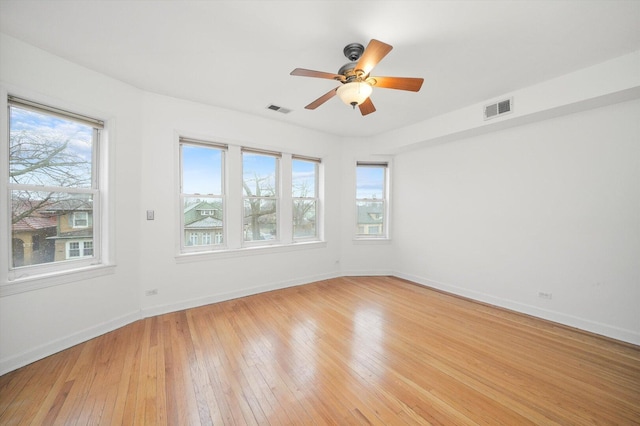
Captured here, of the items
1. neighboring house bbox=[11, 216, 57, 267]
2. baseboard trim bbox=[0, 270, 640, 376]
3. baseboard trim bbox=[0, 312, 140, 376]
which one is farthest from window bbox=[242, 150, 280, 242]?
neighboring house bbox=[11, 216, 57, 267]

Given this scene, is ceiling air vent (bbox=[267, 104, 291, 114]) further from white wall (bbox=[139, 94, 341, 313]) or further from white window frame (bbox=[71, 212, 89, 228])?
white window frame (bbox=[71, 212, 89, 228])

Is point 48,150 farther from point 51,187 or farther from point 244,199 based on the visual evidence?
point 244,199

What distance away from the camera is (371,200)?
5184mm

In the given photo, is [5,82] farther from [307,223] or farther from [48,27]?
[307,223]

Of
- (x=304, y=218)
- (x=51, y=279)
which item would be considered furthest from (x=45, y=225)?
(x=304, y=218)

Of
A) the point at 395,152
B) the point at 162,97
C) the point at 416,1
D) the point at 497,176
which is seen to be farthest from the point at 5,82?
the point at 497,176

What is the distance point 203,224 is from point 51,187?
1.60 metres

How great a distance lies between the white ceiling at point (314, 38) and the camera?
1.84 metres

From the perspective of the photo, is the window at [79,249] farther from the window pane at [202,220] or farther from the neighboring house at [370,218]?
the neighboring house at [370,218]

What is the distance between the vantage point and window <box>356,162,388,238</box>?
520 cm

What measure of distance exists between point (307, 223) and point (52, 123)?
3.55 m

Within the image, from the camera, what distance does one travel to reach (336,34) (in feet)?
6.82

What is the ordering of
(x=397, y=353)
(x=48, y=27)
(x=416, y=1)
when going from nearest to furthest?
(x=416, y=1) < (x=48, y=27) < (x=397, y=353)

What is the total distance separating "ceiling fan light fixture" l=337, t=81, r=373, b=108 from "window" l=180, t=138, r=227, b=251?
2.31 m
